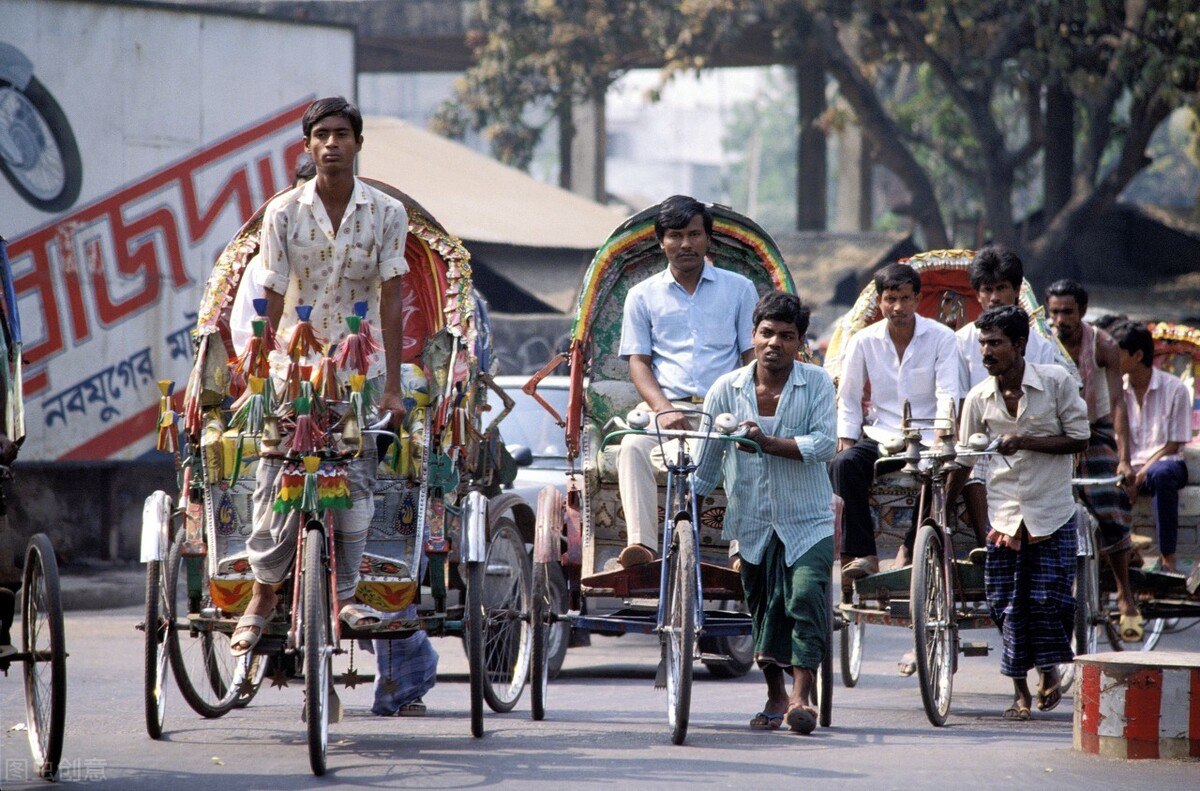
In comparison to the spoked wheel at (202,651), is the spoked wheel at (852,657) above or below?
below

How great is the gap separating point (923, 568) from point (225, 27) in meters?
9.72

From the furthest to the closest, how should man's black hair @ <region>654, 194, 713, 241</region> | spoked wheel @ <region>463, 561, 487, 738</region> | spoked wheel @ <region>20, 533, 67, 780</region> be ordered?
man's black hair @ <region>654, 194, 713, 241</region> < spoked wheel @ <region>463, 561, 487, 738</region> < spoked wheel @ <region>20, 533, 67, 780</region>

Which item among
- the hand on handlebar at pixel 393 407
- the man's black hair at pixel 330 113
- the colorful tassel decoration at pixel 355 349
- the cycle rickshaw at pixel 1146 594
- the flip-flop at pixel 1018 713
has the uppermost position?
the man's black hair at pixel 330 113

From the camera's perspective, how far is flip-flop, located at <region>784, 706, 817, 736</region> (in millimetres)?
7898

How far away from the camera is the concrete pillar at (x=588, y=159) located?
88.6 ft

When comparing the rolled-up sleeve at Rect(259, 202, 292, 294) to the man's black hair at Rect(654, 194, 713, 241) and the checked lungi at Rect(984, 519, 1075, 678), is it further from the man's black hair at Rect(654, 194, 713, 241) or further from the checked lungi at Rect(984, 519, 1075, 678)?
the checked lungi at Rect(984, 519, 1075, 678)

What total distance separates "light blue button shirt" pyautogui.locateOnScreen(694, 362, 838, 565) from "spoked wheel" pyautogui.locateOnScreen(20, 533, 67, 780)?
2.84 metres

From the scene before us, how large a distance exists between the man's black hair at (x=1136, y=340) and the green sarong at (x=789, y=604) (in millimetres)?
4527

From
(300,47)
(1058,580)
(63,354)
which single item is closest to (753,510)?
(1058,580)

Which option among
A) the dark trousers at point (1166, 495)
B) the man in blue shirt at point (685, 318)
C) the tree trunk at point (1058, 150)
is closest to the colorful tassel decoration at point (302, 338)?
the man in blue shirt at point (685, 318)

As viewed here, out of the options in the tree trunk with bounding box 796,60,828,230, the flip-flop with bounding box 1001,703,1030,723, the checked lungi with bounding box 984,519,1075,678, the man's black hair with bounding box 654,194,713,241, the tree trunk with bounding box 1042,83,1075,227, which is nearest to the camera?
the man's black hair with bounding box 654,194,713,241

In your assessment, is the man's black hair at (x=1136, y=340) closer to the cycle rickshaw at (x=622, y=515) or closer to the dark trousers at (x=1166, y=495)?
the dark trousers at (x=1166, y=495)

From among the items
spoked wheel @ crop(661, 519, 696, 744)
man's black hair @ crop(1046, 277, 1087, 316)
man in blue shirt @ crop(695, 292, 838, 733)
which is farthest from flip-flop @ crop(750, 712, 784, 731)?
man's black hair @ crop(1046, 277, 1087, 316)

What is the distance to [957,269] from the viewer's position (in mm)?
10945
